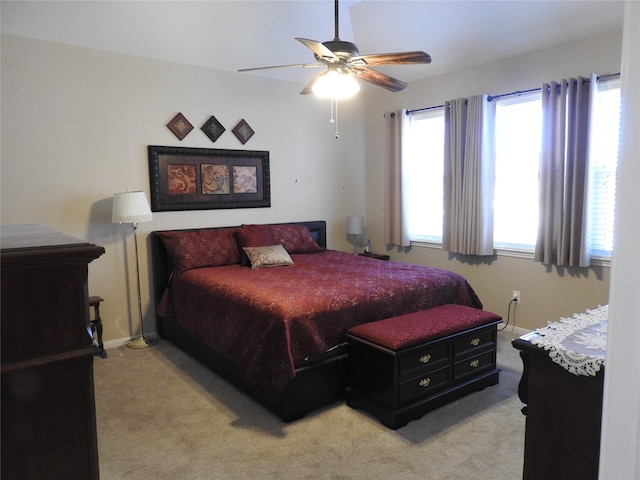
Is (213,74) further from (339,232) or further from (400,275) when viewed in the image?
(400,275)

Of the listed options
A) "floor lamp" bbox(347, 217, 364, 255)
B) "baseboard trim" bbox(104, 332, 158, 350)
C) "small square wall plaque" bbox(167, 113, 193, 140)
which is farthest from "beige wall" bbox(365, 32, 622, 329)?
"baseboard trim" bbox(104, 332, 158, 350)

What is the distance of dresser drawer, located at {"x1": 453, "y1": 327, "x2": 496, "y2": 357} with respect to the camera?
9.64 feet

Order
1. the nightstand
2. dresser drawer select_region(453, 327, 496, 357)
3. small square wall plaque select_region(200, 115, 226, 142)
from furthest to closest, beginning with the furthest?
the nightstand, small square wall plaque select_region(200, 115, 226, 142), dresser drawer select_region(453, 327, 496, 357)

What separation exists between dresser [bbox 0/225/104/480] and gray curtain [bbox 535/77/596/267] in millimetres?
3785

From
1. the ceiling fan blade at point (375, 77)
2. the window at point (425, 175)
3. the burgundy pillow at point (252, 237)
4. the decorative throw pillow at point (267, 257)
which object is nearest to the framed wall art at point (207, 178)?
the burgundy pillow at point (252, 237)

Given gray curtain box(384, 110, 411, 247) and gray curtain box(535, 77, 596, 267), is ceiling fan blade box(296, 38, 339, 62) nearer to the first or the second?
gray curtain box(535, 77, 596, 267)

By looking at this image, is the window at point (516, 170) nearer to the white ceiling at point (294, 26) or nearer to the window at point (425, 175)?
the window at point (425, 175)

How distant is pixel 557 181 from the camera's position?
3.82 meters

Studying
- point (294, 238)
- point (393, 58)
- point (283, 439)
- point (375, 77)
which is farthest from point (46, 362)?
point (294, 238)

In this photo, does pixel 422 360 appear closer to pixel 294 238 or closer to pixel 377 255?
pixel 294 238

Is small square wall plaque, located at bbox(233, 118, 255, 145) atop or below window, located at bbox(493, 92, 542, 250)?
atop

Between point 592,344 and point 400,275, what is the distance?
222 centimetres

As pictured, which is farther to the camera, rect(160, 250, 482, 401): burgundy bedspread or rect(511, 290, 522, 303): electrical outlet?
rect(511, 290, 522, 303): electrical outlet

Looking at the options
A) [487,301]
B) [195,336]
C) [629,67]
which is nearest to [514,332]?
[487,301]
